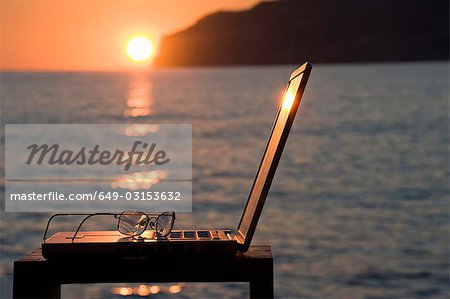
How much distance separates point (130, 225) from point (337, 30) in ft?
437

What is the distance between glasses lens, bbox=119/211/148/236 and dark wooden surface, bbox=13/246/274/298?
0.38ft

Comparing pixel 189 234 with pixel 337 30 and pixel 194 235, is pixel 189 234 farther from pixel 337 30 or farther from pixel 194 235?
pixel 337 30

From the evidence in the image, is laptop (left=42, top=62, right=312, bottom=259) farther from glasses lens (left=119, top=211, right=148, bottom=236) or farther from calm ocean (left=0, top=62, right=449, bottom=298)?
calm ocean (left=0, top=62, right=449, bottom=298)

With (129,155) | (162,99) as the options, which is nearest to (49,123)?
(129,155)

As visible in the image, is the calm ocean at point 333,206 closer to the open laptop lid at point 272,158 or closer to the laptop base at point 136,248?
the open laptop lid at point 272,158

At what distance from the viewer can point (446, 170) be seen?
68.6 ft

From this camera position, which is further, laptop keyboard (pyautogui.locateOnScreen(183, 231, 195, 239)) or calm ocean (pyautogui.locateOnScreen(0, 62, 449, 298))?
calm ocean (pyautogui.locateOnScreen(0, 62, 449, 298))

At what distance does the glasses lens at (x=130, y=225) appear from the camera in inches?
127

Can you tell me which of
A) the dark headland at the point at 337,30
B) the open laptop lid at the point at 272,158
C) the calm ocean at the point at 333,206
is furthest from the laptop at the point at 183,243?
the dark headland at the point at 337,30

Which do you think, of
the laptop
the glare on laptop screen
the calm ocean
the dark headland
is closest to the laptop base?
the laptop

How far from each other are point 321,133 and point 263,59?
123 m

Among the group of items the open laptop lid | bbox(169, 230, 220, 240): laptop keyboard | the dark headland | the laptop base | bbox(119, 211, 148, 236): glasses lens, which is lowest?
the laptop base

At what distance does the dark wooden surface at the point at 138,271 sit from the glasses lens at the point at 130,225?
0.38 feet

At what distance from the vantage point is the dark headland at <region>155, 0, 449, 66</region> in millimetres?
124688
